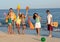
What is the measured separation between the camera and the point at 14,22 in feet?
58.1

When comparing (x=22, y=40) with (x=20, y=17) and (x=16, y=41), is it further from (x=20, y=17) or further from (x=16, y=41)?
(x=20, y=17)

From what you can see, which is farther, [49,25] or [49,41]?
[49,25]

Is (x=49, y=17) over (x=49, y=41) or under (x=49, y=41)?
over

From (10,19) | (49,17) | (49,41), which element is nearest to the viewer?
(49,41)

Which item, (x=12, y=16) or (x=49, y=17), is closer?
(x=49, y=17)

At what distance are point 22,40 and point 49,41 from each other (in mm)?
1566

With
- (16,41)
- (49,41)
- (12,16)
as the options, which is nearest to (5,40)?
(16,41)

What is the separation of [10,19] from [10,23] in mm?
282

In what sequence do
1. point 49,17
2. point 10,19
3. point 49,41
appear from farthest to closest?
point 10,19
point 49,17
point 49,41

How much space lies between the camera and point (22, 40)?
1375 cm

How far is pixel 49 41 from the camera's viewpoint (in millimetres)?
13312

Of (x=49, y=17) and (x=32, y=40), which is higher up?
(x=49, y=17)

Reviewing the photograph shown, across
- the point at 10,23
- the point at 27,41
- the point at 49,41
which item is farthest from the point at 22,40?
the point at 10,23

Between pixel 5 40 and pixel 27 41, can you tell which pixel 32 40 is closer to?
pixel 27 41
